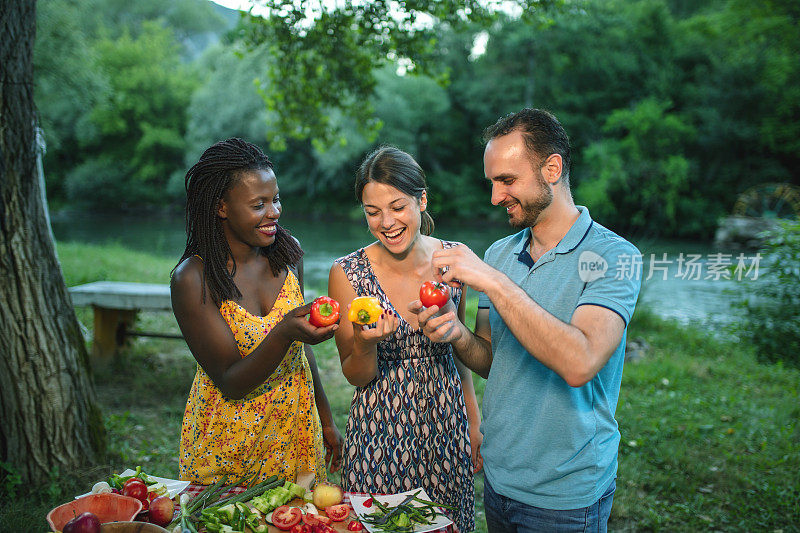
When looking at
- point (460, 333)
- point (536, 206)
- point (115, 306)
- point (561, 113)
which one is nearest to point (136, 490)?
point (460, 333)

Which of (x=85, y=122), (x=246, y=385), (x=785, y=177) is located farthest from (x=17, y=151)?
(x=85, y=122)

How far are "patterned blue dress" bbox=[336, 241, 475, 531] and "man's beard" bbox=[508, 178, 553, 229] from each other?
30.2 inches

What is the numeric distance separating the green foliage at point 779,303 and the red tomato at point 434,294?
672 centimetres

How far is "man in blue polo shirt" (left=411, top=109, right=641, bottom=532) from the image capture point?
1.75 m

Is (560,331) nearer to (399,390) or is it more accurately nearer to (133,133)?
(399,390)

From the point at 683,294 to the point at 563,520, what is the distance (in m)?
14.5

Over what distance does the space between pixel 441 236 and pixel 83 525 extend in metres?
25.8

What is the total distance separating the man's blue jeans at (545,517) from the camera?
188 cm

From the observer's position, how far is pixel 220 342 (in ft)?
7.18

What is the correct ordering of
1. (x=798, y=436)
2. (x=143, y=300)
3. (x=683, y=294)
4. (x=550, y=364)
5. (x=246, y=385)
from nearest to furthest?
(x=550, y=364) < (x=246, y=385) < (x=798, y=436) < (x=143, y=300) < (x=683, y=294)

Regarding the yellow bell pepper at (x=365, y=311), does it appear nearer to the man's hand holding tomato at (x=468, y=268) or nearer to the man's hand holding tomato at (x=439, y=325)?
the man's hand holding tomato at (x=439, y=325)

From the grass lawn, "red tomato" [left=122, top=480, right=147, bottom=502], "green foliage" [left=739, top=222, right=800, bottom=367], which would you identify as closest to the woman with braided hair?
"red tomato" [left=122, top=480, right=147, bottom=502]

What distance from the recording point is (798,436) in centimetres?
532

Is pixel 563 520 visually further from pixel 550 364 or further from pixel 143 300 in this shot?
pixel 143 300
